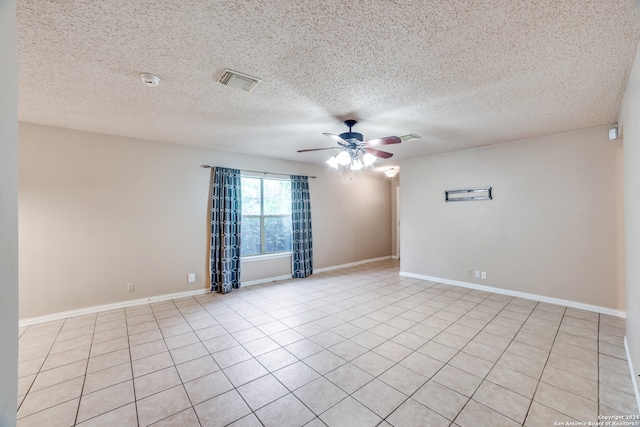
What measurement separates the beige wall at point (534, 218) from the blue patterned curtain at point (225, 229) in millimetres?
3684

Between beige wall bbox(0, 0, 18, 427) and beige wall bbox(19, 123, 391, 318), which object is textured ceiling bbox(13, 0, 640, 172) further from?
beige wall bbox(0, 0, 18, 427)

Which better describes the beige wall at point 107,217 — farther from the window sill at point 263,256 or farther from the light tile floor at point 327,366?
the light tile floor at point 327,366

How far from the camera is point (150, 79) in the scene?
234 centimetres

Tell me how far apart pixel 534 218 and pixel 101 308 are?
21.7 ft

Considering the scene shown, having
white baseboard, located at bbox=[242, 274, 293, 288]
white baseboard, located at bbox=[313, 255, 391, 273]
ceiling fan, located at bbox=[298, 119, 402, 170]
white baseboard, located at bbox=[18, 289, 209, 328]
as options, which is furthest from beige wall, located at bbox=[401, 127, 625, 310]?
white baseboard, located at bbox=[18, 289, 209, 328]

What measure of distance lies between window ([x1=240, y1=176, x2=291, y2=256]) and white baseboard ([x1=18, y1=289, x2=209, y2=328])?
120cm

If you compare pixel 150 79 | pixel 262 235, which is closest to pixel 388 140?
pixel 150 79

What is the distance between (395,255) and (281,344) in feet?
19.6

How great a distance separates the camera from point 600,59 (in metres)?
2.07

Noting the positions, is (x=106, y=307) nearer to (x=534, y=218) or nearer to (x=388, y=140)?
(x=388, y=140)

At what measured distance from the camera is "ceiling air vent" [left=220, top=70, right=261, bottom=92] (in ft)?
7.53

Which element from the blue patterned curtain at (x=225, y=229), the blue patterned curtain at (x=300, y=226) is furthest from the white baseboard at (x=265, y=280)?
the blue patterned curtain at (x=225, y=229)

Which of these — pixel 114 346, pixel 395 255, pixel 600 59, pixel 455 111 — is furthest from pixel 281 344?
pixel 395 255

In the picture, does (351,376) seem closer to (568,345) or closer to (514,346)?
(514,346)
